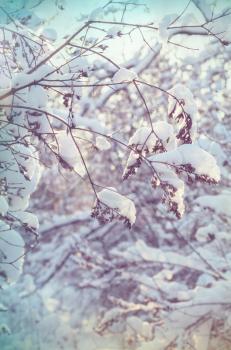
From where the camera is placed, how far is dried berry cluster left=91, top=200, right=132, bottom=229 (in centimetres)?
229

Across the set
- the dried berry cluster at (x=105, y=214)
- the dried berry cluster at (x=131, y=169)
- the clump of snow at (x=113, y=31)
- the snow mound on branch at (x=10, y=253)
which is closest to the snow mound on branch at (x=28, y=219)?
the snow mound on branch at (x=10, y=253)

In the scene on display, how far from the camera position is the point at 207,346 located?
4965 millimetres

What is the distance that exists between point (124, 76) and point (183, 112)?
0.34m

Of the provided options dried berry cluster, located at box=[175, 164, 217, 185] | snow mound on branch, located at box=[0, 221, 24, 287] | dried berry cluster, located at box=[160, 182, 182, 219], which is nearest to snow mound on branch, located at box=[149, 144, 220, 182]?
dried berry cluster, located at box=[175, 164, 217, 185]

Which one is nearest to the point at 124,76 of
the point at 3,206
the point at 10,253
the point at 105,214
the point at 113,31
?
the point at 113,31

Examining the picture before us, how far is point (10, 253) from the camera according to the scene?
106 inches

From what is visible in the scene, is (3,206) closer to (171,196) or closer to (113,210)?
(113,210)

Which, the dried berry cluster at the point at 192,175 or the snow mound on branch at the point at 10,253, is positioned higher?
the dried berry cluster at the point at 192,175

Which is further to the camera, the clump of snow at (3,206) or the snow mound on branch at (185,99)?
the clump of snow at (3,206)

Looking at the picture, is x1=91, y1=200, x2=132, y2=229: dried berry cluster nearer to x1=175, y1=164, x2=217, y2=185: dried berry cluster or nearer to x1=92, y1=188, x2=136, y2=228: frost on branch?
x1=92, y1=188, x2=136, y2=228: frost on branch

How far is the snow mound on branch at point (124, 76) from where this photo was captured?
2.16 meters

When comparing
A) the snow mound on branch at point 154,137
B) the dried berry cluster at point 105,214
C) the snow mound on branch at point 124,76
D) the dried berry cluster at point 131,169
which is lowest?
the dried berry cluster at point 105,214

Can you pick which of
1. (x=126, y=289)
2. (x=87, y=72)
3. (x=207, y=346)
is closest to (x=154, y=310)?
(x=207, y=346)

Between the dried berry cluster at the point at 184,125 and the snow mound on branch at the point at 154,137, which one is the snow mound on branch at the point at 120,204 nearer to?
the snow mound on branch at the point at 154,137
